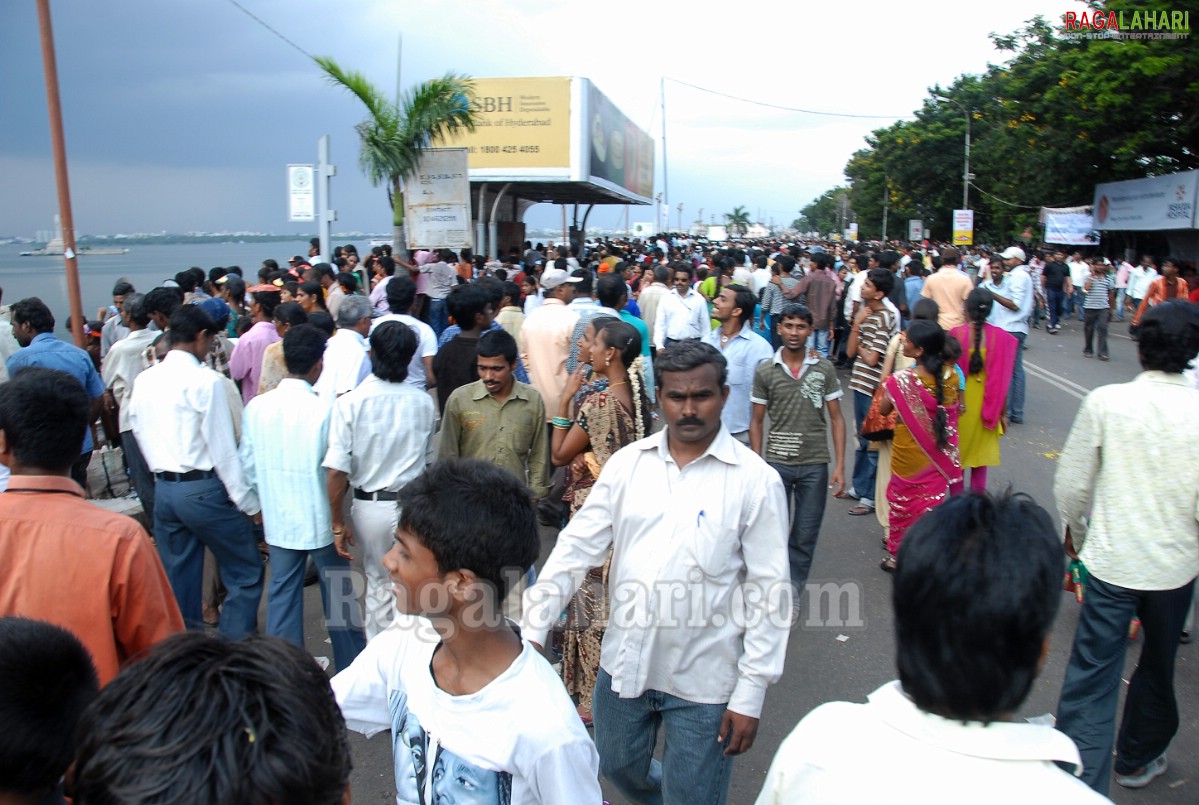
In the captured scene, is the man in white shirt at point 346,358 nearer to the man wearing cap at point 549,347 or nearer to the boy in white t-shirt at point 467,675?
the man wearing cap at point 549,347

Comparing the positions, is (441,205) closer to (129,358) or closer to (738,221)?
(129,358)

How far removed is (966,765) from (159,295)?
5.79 meters

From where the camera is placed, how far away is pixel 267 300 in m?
7.08

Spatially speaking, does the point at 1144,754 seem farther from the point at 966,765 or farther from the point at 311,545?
the point at 311,545

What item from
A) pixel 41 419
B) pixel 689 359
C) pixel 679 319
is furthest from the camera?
pixel 679 319

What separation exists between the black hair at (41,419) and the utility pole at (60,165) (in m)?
5.66

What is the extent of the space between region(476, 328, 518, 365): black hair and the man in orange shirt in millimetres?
2009

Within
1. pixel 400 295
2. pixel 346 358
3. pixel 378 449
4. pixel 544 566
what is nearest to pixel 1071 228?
pixel 400 295

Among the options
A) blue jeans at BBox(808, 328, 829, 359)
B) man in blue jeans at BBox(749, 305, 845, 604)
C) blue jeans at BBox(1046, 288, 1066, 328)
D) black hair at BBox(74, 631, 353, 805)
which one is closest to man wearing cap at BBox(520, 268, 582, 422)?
man in blue jeans at BBox(749, 305, 845, 604)

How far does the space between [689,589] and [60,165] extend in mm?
7331

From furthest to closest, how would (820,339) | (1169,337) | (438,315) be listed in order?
(820,339) < (438,315) < (1169,337)

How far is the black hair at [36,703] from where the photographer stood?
61.7 inches

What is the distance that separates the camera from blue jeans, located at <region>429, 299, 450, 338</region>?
10414mm

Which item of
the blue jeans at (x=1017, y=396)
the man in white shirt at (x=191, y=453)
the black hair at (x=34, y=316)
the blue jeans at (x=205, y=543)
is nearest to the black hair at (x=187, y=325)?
the man in white shirt at (x=191, y=453)
